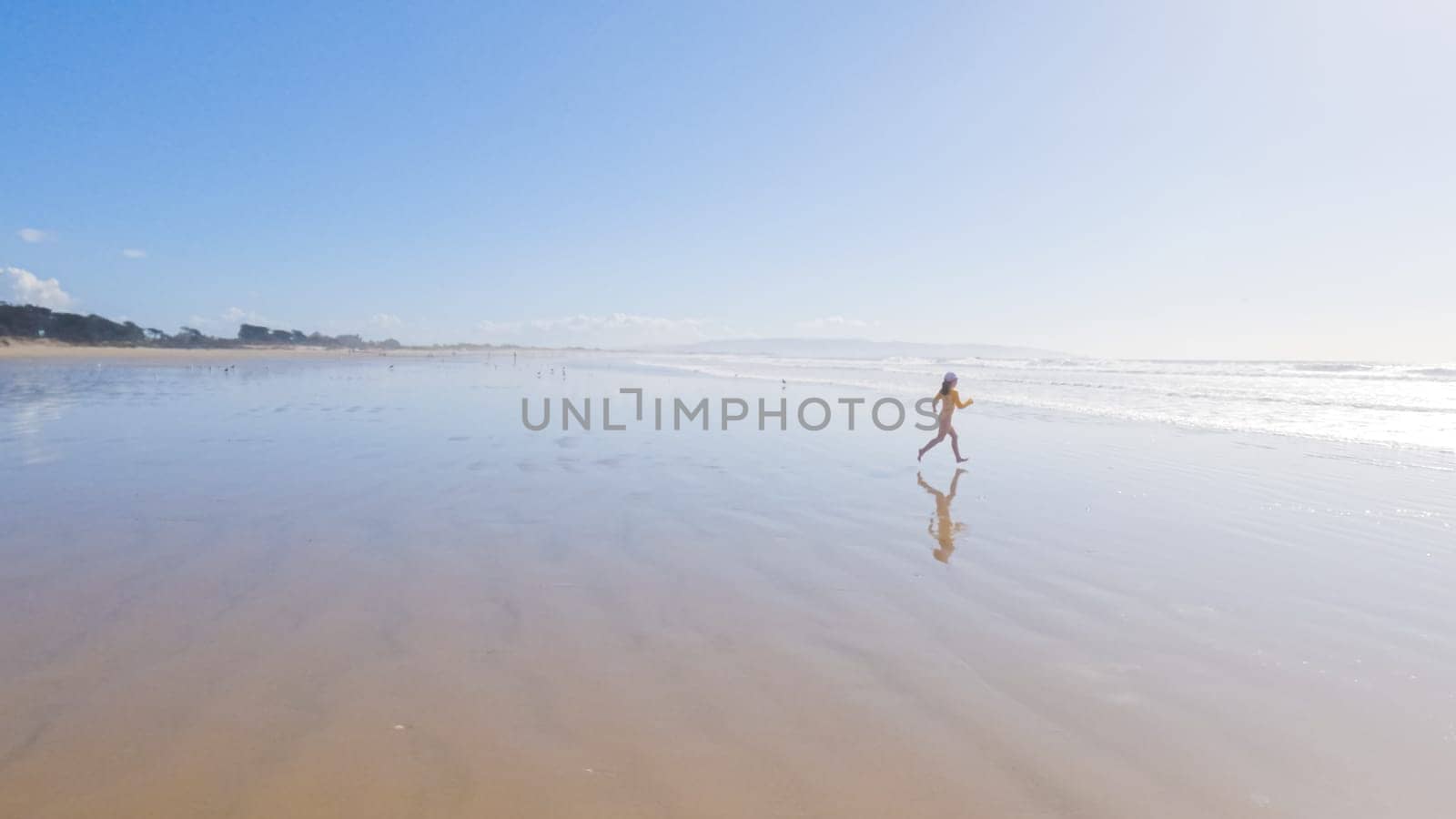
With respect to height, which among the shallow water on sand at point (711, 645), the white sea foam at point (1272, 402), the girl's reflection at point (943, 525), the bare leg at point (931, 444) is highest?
the white sea foam at point (1272, 402)

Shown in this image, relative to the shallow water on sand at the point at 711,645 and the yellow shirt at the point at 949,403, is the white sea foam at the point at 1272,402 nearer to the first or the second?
the shallow water on sand at the point at 711,645

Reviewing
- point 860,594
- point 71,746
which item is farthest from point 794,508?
point 71,746

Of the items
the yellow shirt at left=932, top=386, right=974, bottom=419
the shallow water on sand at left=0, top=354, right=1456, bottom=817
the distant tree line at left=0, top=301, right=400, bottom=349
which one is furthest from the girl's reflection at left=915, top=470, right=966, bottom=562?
the distant tree line at left=0, top=301, right=400, bottom=349

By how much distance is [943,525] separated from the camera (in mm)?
7035

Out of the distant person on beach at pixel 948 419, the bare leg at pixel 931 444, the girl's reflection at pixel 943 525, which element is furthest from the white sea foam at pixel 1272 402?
the girl's reflection at pixel 943 525

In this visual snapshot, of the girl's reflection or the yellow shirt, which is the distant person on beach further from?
the girl's reflection

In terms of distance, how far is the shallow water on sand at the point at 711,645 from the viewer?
281 cm

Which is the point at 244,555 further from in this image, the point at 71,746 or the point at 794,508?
the point at 794,508

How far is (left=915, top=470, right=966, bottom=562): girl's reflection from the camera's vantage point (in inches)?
241

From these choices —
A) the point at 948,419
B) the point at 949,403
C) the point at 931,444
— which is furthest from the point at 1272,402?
the point at 931,444

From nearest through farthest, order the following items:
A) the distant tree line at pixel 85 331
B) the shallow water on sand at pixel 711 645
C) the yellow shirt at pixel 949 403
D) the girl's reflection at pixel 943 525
Answer: the shallow water on sand at pixel 711 645
the girl's reflection at pixel 943 525
the yellow shirt at pixel 949 403
the distant tree line at pixel 85 331

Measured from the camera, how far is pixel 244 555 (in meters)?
5.48

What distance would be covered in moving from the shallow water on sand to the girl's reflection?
0.23ft

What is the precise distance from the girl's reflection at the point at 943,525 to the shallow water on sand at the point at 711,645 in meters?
0.07
